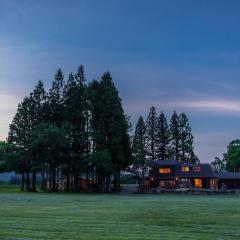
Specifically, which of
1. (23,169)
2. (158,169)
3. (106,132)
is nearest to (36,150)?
(23,169)

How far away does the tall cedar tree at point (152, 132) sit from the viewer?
116 meters

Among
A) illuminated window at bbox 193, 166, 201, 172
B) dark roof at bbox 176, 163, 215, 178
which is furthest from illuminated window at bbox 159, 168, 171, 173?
illuminated window at bbox 193, 166, 201, 172

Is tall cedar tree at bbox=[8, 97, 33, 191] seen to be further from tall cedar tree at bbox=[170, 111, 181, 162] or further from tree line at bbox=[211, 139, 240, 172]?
tree line at bbox=[211, 139, 240, 172]

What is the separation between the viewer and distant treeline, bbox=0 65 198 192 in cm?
7106

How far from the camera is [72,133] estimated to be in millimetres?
75125

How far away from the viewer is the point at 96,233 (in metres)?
13.8

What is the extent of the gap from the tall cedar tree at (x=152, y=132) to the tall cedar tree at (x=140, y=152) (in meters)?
1.96

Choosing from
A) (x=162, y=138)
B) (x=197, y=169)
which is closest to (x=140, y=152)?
(x=197, y=169)

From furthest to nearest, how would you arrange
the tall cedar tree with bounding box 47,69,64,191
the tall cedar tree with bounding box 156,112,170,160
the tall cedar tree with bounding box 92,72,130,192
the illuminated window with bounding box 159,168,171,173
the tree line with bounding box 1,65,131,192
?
the tall cedar tree with bounding box 156,112,170,160 < the illuminated window with bounding box 159,168,171,173 < the tall cedar tree with bounding box 47,69,64,191 < the tall cedar tree with bounding box 92,72,130,192 < the tree line with bounding box 1,65,131,192

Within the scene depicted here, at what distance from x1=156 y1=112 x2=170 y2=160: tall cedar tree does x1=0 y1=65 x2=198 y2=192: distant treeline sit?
33948mm

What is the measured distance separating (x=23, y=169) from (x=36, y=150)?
6004mm

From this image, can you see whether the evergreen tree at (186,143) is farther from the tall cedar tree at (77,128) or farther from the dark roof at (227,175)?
the tall cedar tree at (77,128)

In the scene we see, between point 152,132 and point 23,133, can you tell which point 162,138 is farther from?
point 23,133

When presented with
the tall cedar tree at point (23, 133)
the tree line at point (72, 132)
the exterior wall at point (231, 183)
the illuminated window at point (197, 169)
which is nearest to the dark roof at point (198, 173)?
the illuminated window at point (197, 169)
